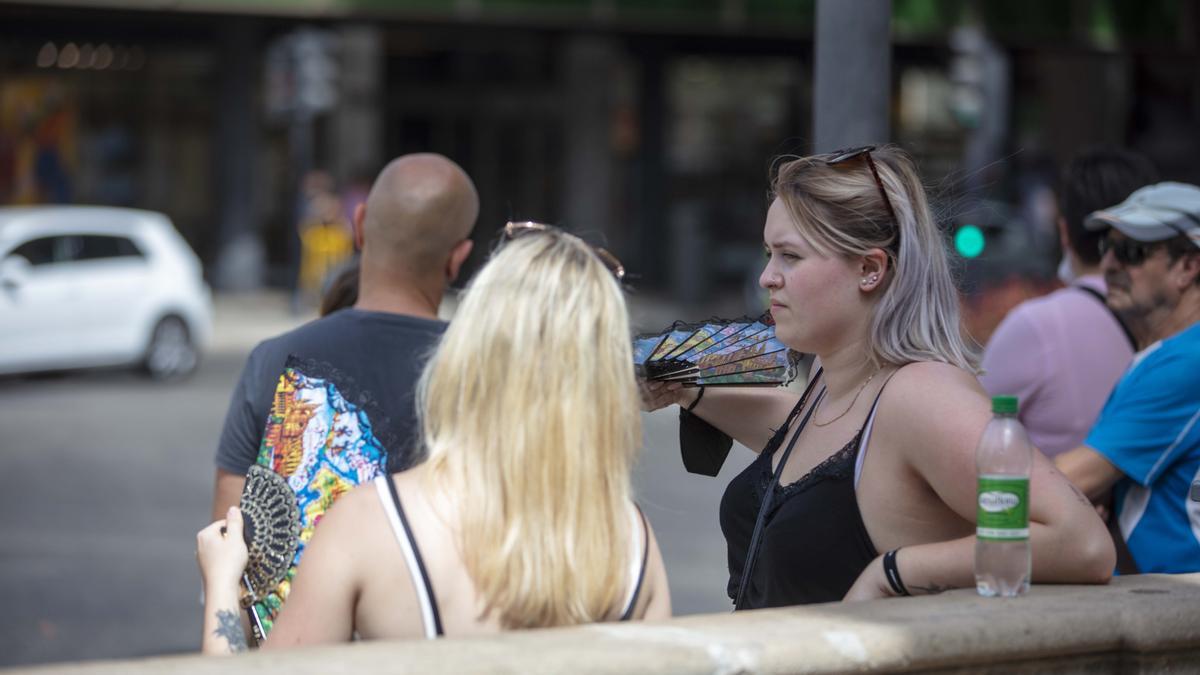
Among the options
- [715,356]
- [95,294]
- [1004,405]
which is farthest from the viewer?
[95,294]

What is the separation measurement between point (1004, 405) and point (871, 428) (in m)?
0.28

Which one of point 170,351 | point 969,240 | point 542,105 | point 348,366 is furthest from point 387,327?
point 542,105

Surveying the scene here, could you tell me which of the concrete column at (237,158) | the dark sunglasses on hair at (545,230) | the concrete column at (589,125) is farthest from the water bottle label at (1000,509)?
the concrete column at (589,125)

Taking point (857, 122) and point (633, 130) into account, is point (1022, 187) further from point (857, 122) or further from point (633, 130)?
point (857, 122)

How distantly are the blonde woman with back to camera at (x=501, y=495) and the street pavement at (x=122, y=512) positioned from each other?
29cm

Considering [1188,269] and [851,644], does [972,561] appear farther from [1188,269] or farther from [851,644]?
[1188,269]

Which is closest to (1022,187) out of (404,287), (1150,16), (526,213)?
(1150,16)

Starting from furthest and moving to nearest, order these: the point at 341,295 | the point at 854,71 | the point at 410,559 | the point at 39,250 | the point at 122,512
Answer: the point at 39,250, the point at 122,512, the point at 341,295, the point at 854,71, the point at 410,559

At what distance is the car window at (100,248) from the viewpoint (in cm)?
1648

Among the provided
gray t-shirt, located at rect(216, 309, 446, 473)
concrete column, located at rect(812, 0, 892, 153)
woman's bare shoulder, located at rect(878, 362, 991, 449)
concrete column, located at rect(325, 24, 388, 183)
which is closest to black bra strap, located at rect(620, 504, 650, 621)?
woman's bare shoulder, located at rect(878, 362, 991, 449)

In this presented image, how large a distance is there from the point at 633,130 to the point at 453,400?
27.0 m

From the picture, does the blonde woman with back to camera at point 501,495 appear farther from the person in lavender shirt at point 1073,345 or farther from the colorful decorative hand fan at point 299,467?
the person in lavender shirt at point 1073,345

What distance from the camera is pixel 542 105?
2969 cm

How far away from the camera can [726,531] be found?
3.32 m
